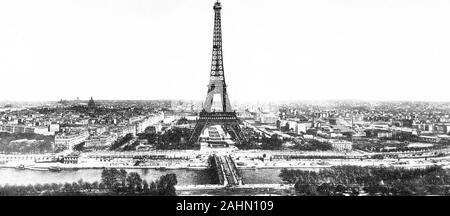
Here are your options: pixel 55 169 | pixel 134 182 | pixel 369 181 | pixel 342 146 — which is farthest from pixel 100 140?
pixel 369 181

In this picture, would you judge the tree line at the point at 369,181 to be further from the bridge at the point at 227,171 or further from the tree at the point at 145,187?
the tree at the point at 145,187

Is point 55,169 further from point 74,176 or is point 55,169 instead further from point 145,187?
point 145,187

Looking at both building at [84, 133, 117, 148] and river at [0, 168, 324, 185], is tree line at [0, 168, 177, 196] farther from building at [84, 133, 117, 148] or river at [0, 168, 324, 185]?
building at [84, 133, 117, 148]

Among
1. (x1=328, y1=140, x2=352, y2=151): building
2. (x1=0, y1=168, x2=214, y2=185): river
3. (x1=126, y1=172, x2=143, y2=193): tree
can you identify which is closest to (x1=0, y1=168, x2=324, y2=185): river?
(x1=0, y1=168, x2=214, y2=185): river

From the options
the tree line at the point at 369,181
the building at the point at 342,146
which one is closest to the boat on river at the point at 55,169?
the tree line at the point at 369,181
